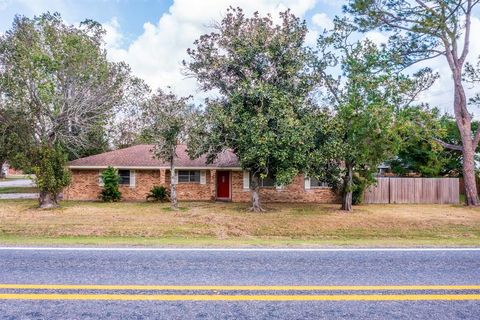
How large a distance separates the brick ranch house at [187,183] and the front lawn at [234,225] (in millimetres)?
4070

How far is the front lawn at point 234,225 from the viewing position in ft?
34.4

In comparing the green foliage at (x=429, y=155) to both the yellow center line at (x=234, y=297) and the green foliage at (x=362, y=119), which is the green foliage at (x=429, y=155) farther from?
the yellow center line at (x=234, y=297)

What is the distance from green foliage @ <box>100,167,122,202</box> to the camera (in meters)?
21.4

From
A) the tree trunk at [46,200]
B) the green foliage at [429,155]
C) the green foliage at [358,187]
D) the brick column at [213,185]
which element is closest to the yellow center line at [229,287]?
the green foliage at [358,187]

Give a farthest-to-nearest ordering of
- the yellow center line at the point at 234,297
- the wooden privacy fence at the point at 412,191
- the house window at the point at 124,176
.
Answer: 1. the house window at the point at 124,176
2. the wooden privacy fence at the point at 412,191
3. the yellow center line at the point at 234,297

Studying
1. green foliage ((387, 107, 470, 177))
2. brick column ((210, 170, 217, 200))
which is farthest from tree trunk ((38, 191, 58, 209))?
green foliage ((387, 107, 470, 177))

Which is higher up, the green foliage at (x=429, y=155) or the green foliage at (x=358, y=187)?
the green foliage at (x=429, y=155)

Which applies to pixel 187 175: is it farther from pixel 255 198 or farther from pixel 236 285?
pixel 236 285

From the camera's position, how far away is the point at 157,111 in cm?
1692

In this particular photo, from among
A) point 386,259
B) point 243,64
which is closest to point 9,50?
point 243,64

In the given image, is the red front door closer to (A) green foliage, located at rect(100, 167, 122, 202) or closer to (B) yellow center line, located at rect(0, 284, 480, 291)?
(A) green foliage, located at rect(100, 167, 122, 202)

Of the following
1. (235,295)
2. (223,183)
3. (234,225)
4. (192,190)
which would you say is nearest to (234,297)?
(235,295)

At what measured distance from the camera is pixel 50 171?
17.6 m

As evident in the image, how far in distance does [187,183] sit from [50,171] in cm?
798
